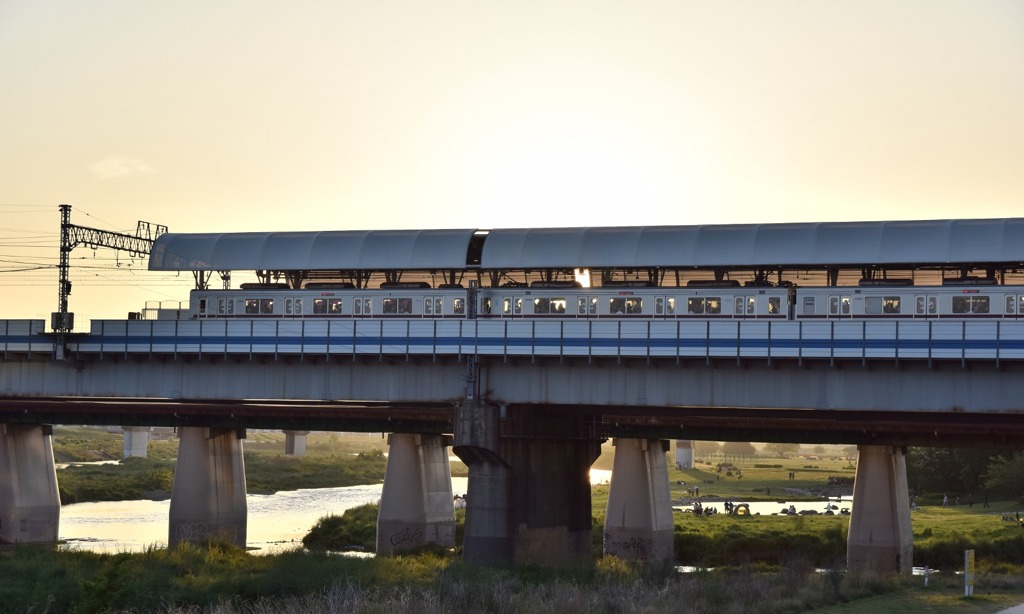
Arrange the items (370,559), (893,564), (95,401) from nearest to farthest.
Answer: (370,559), (893,564), (95,401)

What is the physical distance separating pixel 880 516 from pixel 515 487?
818 inches

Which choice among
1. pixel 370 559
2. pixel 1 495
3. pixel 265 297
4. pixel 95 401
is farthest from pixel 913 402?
pixel 1 495

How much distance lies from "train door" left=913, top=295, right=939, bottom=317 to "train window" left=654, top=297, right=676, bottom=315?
32.5ft

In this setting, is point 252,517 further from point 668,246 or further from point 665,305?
point 668,246

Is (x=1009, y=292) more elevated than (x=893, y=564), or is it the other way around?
(x=1009, y=292)

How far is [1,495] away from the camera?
7506cm

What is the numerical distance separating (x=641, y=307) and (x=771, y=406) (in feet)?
26.0

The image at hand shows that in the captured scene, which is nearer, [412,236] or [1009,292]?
[1009,292]

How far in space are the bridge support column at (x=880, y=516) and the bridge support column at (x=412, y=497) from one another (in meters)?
23.9

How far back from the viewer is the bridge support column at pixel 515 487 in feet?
178

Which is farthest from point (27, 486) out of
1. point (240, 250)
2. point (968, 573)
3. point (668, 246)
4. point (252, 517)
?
point (968, 573)

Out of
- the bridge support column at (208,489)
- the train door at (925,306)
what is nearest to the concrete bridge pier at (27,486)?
Answer: the bridge support column at (208,489)

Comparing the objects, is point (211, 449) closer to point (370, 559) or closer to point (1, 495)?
point (1, 495)

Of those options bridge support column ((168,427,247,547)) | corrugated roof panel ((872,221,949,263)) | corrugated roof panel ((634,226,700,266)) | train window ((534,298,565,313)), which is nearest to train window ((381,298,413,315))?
train window ((534,298,565,313))
